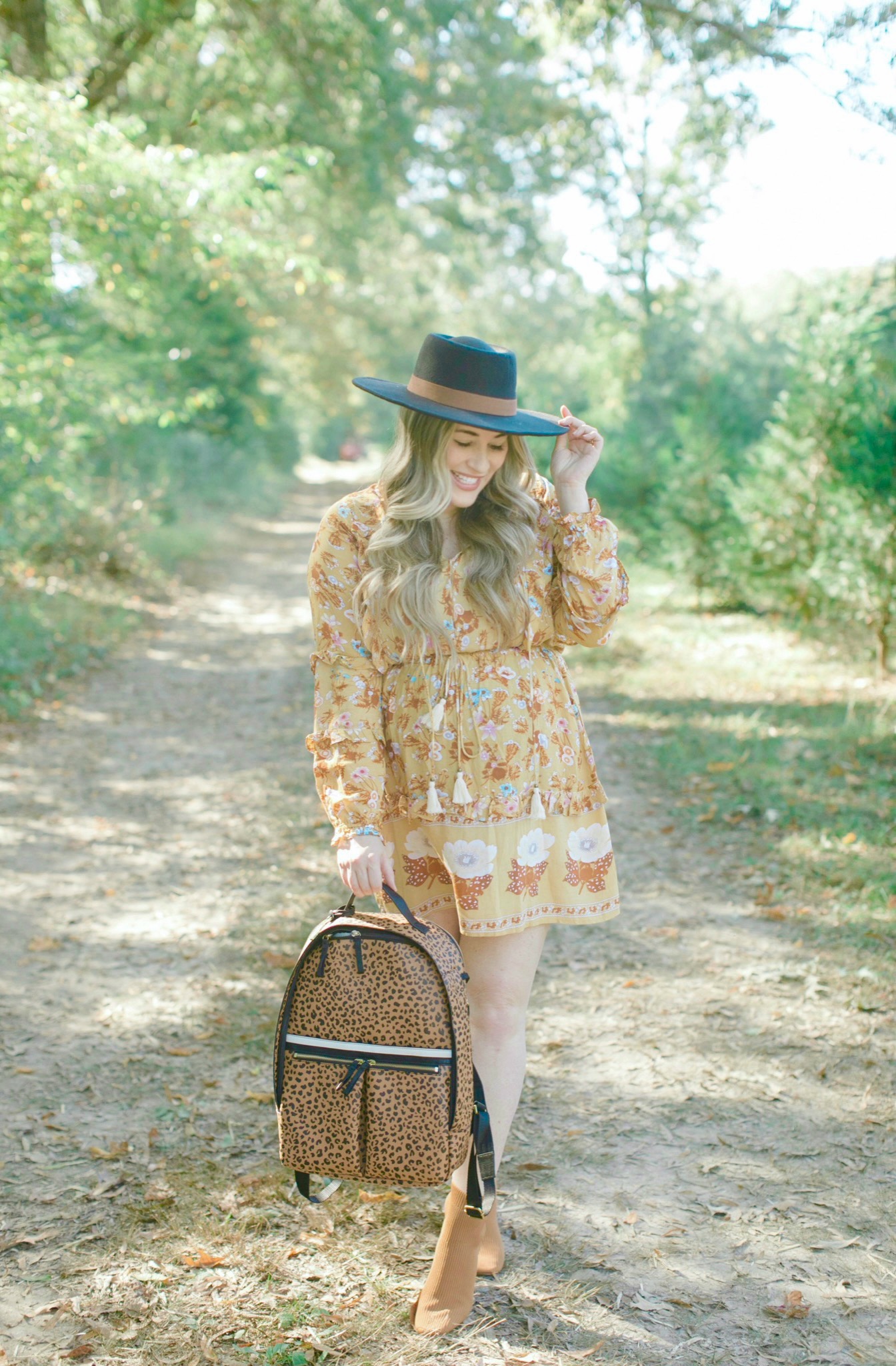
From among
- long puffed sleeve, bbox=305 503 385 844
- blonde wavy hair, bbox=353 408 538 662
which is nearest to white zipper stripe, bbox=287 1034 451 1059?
long puffed sleeve, bbox=305 503 385 844

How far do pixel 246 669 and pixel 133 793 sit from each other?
375cm

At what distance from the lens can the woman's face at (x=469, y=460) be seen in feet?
8.26

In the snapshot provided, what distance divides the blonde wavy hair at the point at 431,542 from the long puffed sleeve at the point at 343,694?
53mm

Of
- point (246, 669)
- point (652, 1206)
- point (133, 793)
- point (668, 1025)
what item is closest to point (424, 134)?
point (246, 669)

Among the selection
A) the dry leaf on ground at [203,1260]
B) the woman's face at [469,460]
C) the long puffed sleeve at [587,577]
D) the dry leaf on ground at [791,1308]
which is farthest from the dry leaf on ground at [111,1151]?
the woman's face at [469,460]

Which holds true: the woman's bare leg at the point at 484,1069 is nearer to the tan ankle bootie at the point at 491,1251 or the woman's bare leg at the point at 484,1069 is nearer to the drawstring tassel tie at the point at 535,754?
the tan ankle bootie at the point at 491,1251

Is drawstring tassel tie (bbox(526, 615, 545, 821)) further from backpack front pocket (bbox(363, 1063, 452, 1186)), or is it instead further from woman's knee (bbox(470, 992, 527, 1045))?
backpack front pocket (bbox(363, 1063, 452, 1186))

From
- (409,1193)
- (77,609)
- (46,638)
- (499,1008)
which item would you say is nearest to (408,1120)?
(499,1008)

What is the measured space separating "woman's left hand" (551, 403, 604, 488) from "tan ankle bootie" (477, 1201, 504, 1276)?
5.85ft

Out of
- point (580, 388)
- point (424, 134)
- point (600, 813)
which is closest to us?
point (600, 813)

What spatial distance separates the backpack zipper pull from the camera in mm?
2219

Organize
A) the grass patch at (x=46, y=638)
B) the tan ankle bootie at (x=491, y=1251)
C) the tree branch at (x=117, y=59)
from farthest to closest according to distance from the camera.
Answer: the tree branch at (x=117, y=59) → the grass patch at (x=46, y=638) → the tan ankle bootie at (x=491, y=1251)

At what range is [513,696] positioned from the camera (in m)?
2.51

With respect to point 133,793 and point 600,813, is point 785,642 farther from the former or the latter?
point 600,813
